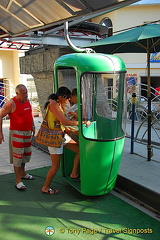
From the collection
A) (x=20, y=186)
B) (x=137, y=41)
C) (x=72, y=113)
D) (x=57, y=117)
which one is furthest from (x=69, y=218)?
(x=137, y=41)

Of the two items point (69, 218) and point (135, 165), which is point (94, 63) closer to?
point (69, 218)

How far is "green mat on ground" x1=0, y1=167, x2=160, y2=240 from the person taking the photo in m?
2.90

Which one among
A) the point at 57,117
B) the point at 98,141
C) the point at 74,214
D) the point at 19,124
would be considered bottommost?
the point at 74,214

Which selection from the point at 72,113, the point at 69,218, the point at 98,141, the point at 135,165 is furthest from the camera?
the point at 135,165

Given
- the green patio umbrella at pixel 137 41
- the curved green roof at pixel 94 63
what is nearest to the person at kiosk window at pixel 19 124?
the curved green roof at pixel 94 63

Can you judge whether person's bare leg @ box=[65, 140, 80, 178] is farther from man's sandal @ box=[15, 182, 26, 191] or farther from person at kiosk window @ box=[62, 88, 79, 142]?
man's sandal @ box=[15, 182, 26, 191]

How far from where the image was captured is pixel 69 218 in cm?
322

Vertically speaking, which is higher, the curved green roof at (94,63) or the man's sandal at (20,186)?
the curved green roof at (94,63)

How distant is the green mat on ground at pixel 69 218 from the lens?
290cm

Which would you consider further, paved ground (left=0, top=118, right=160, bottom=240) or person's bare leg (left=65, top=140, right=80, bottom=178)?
person's bare leg (left=65, top=140, right=80, bottom=178)

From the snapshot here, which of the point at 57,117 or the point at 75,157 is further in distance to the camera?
the point at 75,157

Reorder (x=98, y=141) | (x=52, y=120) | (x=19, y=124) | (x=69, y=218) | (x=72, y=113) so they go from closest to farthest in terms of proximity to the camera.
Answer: (x=69, y=218) < (x=98, y=141) < (x=52, y=120) < (x=72, y=113) < (x=19, y=124)

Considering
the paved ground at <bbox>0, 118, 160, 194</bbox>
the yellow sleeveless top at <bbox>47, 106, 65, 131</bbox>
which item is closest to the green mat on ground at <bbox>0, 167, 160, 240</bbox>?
the paved ground at <bbox>0, 118, 160, 194</bbox>

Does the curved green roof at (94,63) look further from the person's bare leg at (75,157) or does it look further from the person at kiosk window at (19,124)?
the person's bare leg at (75,157)
